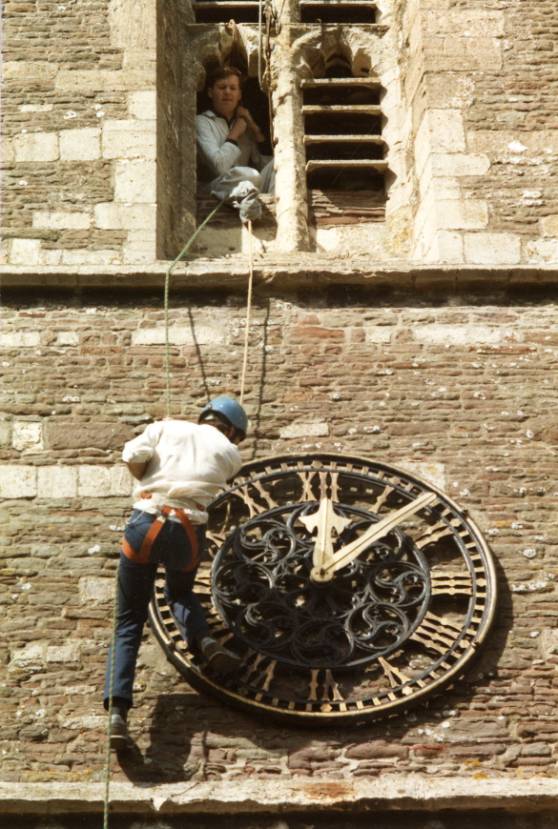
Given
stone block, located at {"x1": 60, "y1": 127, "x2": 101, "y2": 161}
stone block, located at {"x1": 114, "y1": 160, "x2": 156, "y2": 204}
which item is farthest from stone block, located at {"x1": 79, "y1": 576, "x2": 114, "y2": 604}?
stone block, located at {"x1": 60, "y1": 127, "x2": 101, "y2": 161}

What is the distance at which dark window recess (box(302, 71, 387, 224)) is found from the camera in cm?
1101

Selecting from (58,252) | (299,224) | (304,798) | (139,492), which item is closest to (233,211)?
(299,224)

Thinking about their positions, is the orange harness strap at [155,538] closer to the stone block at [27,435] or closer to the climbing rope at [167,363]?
the climbing rope at [167,363]

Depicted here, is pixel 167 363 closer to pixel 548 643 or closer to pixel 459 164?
pixel 459 164

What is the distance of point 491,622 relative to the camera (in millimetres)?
8555

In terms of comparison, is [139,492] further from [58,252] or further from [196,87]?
[196,87]

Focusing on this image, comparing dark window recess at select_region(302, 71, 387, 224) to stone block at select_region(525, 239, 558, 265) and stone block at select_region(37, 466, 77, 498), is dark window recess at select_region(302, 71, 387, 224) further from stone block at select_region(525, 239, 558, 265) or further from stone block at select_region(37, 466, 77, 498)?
stone block at select_region(37, 466, 77, 498)

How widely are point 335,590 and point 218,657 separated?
2.34 feet

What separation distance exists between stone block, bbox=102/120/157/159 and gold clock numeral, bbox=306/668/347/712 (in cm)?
336

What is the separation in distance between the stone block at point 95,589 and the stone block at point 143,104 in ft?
9.84

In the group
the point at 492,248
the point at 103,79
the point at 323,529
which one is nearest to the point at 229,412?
the point at 323,529

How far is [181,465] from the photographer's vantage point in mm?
8383

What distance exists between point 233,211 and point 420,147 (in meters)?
1.10

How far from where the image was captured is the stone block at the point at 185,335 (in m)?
9.66
